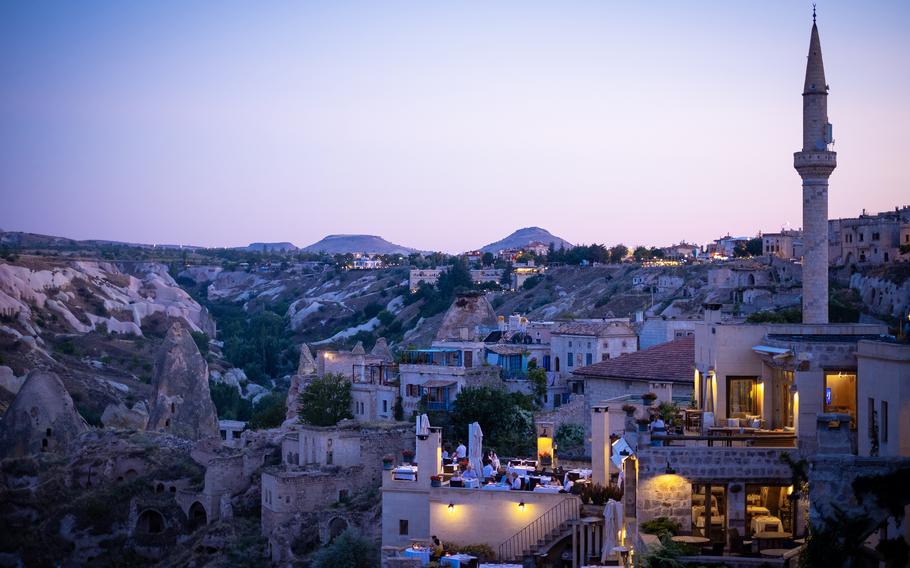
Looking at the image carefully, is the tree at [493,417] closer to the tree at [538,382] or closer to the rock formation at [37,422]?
the tree at [538,382]

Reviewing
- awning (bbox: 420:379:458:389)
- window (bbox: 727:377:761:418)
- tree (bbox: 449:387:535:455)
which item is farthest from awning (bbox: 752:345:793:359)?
awning (bbox: 420:379:458:389)

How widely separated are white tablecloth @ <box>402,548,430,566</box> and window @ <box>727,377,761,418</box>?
243 inches

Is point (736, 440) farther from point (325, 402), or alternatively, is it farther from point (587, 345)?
point (587, 345)

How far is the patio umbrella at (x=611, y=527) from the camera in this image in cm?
1944

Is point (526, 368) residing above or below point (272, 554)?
above

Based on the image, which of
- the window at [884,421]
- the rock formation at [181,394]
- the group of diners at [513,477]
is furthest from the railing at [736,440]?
the rock formation at [181,394]

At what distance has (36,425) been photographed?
52594 mm

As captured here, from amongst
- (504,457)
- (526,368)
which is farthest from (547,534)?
(526,368)

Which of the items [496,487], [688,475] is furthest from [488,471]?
[688,475]

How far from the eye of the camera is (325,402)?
44.8 meters

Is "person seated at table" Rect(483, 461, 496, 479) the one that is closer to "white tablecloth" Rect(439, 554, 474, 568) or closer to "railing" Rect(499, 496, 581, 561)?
"railing" Rect(499, 496, 581, 561)

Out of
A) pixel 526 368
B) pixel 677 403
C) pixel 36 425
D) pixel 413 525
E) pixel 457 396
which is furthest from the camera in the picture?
pixel 36 425

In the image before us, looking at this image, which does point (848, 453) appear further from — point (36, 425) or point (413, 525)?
point (36, 425)

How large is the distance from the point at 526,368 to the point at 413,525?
2363 centimetres
